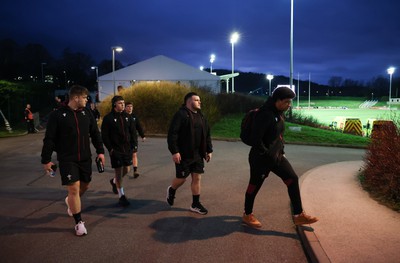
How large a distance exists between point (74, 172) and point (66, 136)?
0.49 metres

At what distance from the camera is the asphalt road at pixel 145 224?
14.4 ft

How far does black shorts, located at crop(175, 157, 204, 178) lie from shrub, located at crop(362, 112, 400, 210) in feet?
10.6

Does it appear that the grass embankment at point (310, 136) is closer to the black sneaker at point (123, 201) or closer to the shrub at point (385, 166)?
the shrub at point (385, 166)

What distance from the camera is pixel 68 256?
431cm

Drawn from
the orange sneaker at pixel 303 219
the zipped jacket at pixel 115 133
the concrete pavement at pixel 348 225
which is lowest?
the concrete pavement at pixel 348 225

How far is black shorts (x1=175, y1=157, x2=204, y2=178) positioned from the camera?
568 centimetres

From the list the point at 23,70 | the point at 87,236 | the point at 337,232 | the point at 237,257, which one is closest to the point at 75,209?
the point at 87,236

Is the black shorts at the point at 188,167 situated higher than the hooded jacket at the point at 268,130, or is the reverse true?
the hooded jacket at the point at 268,130

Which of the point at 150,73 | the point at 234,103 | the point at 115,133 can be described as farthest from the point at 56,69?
the point at 115,133

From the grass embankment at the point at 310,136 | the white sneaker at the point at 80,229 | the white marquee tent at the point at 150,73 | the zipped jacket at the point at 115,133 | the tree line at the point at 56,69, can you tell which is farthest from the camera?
the tree line at the point at 56,69

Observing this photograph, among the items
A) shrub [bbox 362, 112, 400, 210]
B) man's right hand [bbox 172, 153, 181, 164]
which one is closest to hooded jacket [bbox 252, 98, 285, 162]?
man's right hand [bbox 172, 153, 181, 164]

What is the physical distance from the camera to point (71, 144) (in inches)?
194

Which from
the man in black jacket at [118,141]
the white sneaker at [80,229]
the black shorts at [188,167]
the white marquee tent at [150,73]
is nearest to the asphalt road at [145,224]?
the white sneaker at [80,229]

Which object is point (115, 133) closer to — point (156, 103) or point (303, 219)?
point (303, 219)
